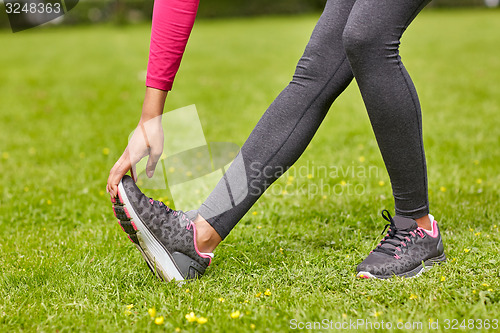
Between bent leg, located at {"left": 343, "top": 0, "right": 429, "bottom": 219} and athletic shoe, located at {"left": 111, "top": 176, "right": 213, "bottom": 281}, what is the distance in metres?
0.74

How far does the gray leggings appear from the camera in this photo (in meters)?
1.79

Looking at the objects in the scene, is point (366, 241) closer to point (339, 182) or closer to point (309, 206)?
point (309, 206)

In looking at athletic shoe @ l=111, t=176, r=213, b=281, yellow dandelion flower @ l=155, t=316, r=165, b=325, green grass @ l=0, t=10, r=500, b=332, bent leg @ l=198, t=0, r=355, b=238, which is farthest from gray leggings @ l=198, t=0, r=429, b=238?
yellow dandelion flower @ l=155, t=316, r=165, b=325

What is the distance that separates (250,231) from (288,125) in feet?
2.38

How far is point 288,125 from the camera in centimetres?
192

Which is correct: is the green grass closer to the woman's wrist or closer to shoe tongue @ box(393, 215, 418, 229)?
shoe tongue @ box(393, 215, 418, 229)

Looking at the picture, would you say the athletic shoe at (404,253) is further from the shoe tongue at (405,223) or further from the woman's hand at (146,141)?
the woman's hand at (146,141)

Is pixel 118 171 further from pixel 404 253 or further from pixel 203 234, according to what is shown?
pixel 404 253

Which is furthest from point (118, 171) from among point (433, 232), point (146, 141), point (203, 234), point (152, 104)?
point (433, 232)

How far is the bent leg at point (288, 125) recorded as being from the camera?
1901 millimetres

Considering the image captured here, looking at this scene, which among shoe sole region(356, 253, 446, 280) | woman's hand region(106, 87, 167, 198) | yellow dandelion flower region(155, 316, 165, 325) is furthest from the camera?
shoe sole region(356, 253, 446, 280)

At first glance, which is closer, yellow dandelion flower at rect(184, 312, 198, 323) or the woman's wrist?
yellow dandelion flower at rect(184, 312, 198, 323)

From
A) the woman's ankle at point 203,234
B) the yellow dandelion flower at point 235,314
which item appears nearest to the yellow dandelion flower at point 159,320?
the yellow dandelion flower at point 235,314

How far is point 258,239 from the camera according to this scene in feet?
7.77
